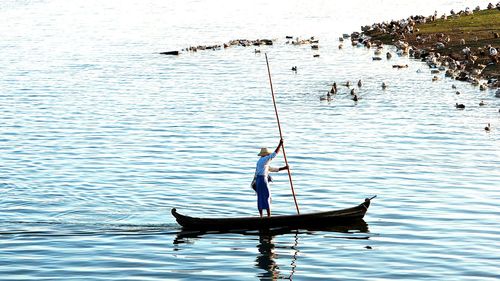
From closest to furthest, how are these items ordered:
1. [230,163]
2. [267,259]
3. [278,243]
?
[267,259] → [278,243] → [230,163]

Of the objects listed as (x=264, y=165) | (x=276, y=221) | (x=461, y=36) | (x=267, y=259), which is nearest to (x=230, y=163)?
(x=264, y=165)

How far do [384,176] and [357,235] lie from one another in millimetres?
7972

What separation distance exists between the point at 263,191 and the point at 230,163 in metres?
10.2

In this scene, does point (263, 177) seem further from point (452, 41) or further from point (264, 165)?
point (452, 41)

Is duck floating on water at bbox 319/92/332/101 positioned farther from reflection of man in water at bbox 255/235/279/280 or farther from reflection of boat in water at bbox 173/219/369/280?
reflection of man in water at bbox 255/235/279/280

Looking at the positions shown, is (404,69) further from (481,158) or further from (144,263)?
(144,263)

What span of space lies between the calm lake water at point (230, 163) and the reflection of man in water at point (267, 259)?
0.08 metres

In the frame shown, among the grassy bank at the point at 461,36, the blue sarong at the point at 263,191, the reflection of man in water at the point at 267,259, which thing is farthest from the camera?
the grassy bank at the point at 461,36

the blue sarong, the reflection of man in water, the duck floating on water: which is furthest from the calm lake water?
the blue sarong

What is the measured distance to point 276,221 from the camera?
3092 centimetres

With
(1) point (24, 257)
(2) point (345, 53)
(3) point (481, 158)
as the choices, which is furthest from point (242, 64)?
(1) point (24, 257)

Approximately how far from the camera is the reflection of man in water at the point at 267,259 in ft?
89.0

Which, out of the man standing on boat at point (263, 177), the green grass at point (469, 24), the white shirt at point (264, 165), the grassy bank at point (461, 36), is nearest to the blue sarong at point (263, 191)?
the man standing on boat at point (263, 177)

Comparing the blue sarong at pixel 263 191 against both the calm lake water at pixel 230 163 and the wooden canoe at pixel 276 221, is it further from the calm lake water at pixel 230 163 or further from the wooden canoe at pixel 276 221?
the calm lake water at pixel 230 163
